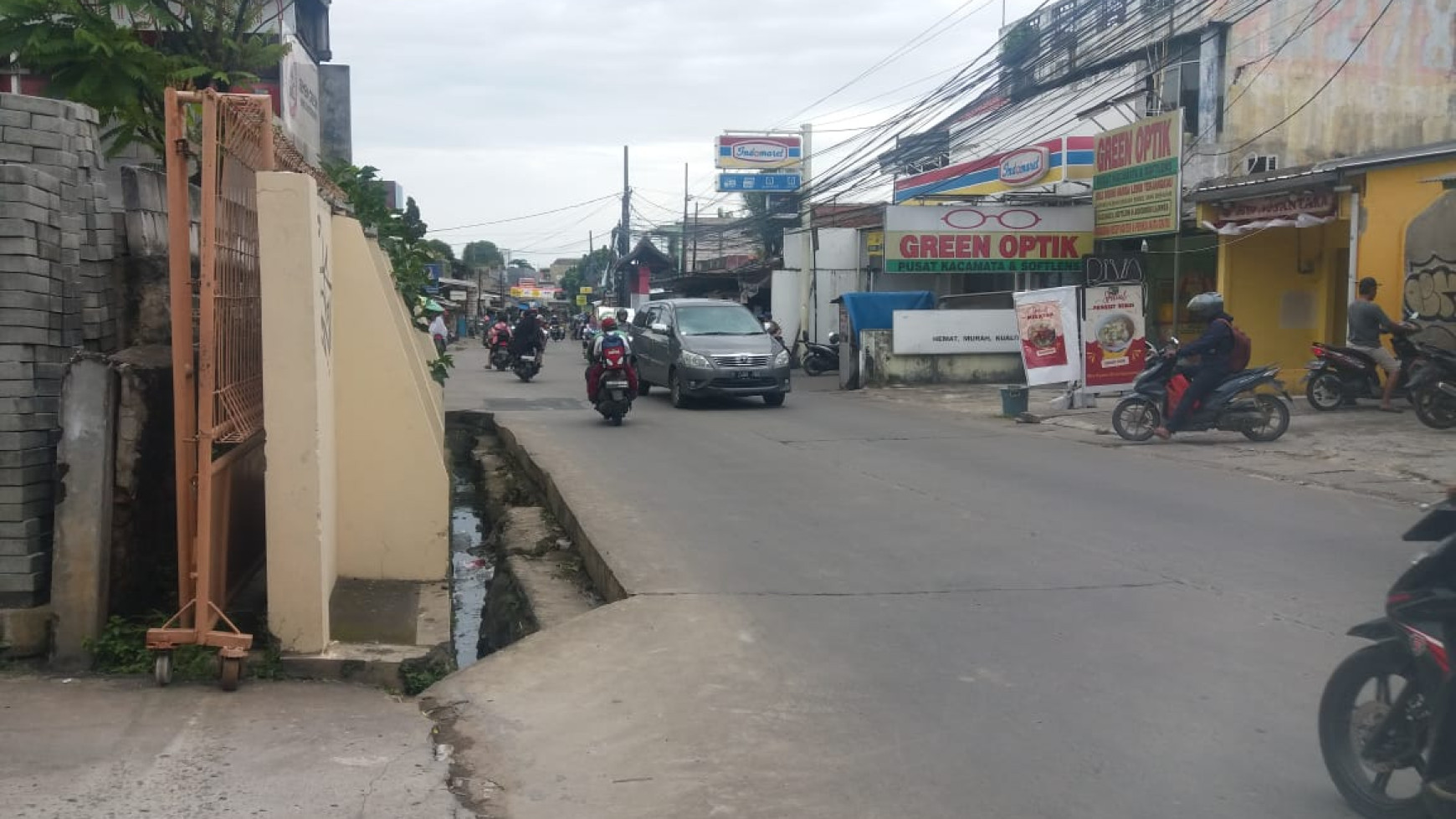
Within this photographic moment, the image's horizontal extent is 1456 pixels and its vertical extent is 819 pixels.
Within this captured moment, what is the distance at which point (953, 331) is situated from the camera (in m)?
23.8

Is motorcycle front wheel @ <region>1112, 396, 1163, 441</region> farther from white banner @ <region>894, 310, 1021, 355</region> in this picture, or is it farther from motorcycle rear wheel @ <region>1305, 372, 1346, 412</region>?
white banner @ <region>894, 310, 1021, 355</region>

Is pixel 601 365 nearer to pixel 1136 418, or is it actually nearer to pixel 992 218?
pixel 1136 418

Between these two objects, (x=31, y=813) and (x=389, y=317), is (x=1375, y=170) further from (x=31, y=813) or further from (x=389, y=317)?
(x=31, y=813)

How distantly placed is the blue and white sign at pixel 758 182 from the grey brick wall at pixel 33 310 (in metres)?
40.3

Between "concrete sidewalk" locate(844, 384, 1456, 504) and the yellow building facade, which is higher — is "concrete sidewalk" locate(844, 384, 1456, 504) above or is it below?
below

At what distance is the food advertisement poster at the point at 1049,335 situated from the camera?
17.9 meters

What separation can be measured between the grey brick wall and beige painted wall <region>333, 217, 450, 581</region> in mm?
1532

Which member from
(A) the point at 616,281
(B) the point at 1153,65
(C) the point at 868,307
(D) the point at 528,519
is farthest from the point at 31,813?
(A) the point at 616,281

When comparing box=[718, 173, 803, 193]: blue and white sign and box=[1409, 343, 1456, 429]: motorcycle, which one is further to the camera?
box=[718, 173, 803, 193]: blue and white sign

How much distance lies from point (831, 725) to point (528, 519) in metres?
5.66

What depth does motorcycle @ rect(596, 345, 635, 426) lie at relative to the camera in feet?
53.8

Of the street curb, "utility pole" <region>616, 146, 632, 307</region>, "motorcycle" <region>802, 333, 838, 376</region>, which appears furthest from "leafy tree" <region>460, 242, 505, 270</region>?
the street curb

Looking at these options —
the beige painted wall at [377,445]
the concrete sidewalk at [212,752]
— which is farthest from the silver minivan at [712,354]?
the concrete sidewalk at [212,752]

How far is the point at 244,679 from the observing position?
5352mm
